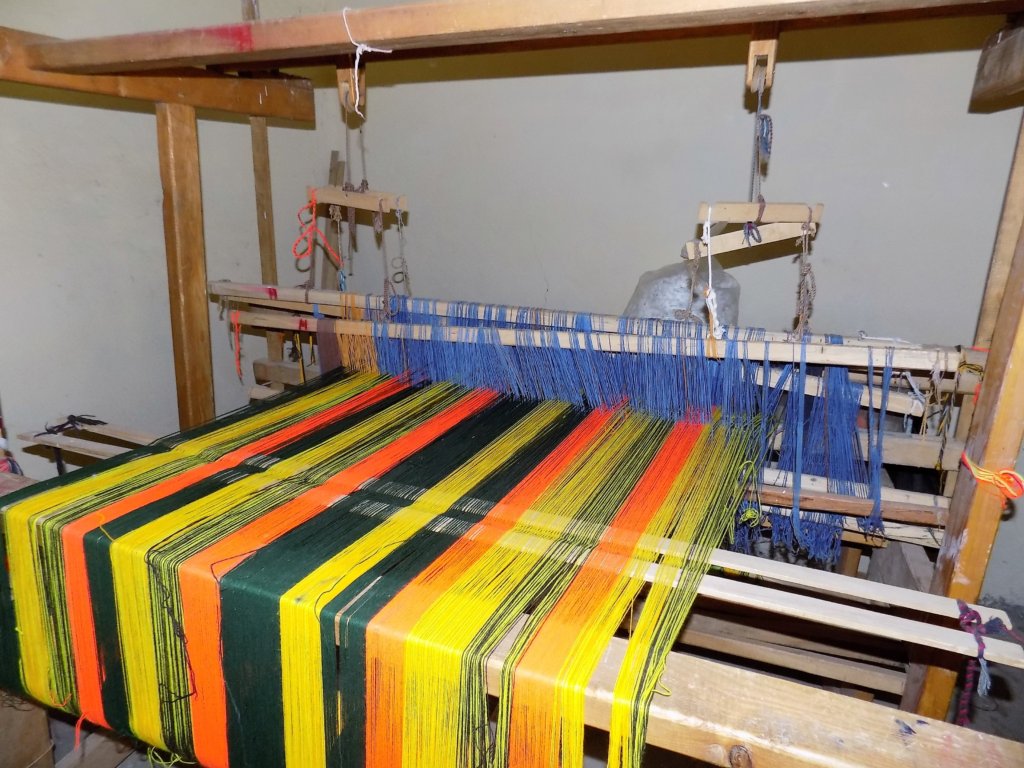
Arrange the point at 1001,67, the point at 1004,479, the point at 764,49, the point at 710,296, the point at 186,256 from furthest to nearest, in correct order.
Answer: the point at 186,256 → the point at 1001,67 → the point at 710,296 → the point at 764,49 → the point at 1004,479

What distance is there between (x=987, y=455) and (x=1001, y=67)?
112 cm

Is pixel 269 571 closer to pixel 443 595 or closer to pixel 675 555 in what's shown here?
pixel 443 595

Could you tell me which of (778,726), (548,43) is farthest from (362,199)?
(778,726)

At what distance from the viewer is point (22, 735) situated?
1540mm

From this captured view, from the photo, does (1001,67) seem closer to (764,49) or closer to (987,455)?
(764,49)

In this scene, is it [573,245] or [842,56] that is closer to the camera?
[842,56]

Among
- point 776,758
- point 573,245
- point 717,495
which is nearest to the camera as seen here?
point 776,758

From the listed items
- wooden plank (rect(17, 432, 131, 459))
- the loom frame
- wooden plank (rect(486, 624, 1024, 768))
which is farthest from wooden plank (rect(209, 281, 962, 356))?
wooden plank (rect(486, 624, 1024, 768))

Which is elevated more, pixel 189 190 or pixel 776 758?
pixel 189 190

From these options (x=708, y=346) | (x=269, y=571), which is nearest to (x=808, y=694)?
(x=269, y=571)

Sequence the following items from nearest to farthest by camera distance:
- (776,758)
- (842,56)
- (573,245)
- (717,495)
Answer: (776,758) < (717,495) < (842,56) < (573,245)

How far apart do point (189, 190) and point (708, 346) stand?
1535 millimetres

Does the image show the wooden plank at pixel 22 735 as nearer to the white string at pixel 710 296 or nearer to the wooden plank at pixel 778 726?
the wooden plank at pixel 778 726

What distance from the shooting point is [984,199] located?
6.79 feet
